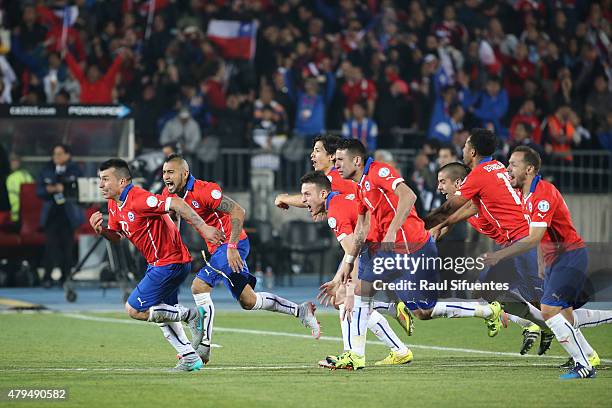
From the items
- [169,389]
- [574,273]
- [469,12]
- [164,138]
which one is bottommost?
[169,389]

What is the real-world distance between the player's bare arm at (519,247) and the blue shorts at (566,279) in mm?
307

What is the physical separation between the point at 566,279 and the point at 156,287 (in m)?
3.58

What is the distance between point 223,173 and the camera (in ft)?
75.8

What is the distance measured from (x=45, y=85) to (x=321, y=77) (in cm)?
503

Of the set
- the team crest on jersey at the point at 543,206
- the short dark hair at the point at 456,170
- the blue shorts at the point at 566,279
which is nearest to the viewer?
the team crest on jersey at the point at 543,206

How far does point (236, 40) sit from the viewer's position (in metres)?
25.3

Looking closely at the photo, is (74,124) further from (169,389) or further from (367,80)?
(169,389)

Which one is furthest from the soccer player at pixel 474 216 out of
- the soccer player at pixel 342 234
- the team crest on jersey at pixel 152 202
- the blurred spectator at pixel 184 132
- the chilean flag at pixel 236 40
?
the chilean flag at pixel 236 40

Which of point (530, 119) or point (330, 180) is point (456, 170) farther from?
point (530, 119)

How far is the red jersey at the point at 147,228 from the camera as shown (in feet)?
38.3

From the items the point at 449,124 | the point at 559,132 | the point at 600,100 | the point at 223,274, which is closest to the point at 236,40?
the point at 449,124

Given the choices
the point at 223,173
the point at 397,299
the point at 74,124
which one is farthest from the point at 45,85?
the point at 397,299

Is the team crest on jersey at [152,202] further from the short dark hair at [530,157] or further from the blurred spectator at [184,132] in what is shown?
the blurred spectator at [184,132]

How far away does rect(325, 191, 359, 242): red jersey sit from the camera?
11617 mm
